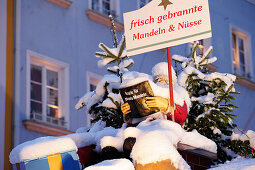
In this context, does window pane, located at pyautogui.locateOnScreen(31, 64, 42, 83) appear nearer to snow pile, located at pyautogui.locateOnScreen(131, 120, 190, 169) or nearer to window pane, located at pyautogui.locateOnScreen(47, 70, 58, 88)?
window pane, located at pyautogui.locateOnScreen(47, 70, 58, 88)

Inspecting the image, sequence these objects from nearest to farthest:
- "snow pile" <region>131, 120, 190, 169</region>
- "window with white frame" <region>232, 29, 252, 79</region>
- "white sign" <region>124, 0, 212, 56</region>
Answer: "snow pile" <region>131, 120, 190, 169</region> → "white sign" <region>124, 0, 212, 56</region> → "window with white frame" <region>232, 29, 252, 79</region>

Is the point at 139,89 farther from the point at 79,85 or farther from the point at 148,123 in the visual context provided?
the point at 79,85

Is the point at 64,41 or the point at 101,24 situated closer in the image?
the point at 64,41

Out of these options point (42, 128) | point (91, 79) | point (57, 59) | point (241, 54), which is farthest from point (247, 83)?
point (42, 128)

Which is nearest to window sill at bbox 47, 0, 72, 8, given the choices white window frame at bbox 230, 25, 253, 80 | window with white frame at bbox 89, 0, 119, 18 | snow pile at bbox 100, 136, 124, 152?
window with white frame at bbox 89, 0, 119, 18

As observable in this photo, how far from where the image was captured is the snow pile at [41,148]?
6.30m

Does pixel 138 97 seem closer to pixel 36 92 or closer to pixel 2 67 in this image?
pixel 2 67

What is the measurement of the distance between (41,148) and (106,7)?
7767mm

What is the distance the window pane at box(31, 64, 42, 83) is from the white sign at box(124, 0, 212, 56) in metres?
5.40

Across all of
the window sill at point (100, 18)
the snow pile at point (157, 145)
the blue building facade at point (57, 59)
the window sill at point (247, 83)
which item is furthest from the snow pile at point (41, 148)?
the window sill at point (247, 83)

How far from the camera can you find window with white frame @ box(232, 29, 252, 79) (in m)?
16.8

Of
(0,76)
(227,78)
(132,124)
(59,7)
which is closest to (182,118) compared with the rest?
(132,124)

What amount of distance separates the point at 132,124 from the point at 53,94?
222 inches

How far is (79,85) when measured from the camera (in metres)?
12.8
